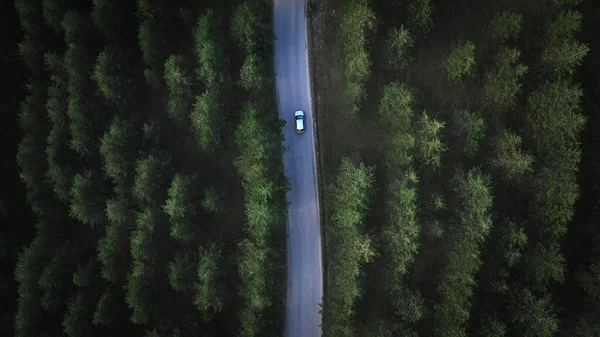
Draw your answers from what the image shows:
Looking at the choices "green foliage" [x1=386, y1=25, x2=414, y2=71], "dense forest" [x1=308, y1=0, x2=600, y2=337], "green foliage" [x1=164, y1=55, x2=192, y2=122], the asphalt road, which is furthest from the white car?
"green foliage" [x1=164, y1=55, x2=192, y2=122]

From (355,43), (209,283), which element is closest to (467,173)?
(355,43)

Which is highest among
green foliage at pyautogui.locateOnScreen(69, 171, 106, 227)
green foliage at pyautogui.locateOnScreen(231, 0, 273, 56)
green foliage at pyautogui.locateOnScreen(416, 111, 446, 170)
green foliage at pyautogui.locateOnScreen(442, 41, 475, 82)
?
green foliage at pyautogui.locateOnScreen(231, 0, 273, 56)

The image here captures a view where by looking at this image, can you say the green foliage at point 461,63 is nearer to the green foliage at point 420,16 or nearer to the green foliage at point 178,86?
the green foliage at point 420,16

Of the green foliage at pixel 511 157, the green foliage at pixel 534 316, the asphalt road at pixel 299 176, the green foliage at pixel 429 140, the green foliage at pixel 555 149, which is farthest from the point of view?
the asphalt road at pixel 299 176

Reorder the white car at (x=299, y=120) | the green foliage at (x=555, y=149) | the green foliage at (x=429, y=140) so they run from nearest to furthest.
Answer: the green foliage at (x=555, y=149), the green foliage at (x=429, y=140), the white car at (x=299, y=120)

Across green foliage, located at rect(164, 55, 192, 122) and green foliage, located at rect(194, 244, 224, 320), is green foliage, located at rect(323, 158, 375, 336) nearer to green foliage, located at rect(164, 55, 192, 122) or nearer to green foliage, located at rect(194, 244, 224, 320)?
green foliage, located at rect(194, 244, 224, 320)

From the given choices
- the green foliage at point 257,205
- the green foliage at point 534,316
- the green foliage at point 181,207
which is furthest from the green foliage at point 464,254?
the green foliage at point 181,207
